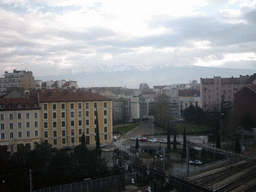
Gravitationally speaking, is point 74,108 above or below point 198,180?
above

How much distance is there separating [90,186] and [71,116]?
1667 cm

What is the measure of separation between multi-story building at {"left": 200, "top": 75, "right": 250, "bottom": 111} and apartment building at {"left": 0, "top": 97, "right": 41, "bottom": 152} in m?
35.3

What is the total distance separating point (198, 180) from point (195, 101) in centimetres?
4459

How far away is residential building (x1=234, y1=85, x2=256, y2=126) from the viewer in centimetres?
3841

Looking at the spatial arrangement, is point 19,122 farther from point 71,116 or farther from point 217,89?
point 217,89

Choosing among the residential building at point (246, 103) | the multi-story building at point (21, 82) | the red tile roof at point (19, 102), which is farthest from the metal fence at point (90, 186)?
the multi-story building at point (21, 82)

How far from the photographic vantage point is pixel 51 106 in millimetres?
32656

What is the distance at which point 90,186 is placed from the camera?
18.2 m

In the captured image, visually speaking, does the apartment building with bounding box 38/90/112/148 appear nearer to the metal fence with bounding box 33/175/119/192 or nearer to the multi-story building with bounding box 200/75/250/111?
the metal fence with bounding box 33/175/119/192

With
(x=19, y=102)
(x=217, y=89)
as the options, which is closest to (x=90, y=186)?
(x=19, y=102)

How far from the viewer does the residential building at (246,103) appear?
38.4 meters

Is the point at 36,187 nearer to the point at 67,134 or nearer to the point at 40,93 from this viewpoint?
the point at 67,134

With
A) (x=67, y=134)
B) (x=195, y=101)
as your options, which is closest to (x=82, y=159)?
(x=67, y=134)

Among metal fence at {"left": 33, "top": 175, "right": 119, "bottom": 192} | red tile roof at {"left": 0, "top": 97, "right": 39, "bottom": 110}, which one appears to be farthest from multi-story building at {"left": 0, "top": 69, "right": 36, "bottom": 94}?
metal fence at {"left": 33, "top": 175, "right": 119, "bottom": 192}
